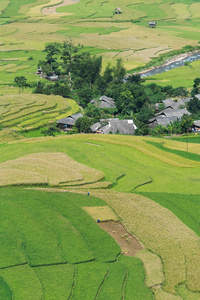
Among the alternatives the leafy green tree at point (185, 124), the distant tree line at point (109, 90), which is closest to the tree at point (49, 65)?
the distant tree line at point (109, 90)

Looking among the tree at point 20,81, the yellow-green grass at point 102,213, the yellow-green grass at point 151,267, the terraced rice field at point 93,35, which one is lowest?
the yellow-green grass at point 151,267

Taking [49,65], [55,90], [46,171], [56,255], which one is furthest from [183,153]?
[49,65]

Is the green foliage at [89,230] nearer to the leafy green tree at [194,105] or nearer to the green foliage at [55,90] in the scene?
the leafy green tree at [194,105]

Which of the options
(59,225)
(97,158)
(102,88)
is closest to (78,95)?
(102,88)

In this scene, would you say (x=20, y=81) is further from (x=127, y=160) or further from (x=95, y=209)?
(x=95, y=209)

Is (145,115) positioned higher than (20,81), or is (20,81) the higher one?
(20,81)

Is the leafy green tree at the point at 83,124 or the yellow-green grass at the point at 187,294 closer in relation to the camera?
the yellow-green grass at the point at 187,294

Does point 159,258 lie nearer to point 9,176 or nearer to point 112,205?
point 112,205
